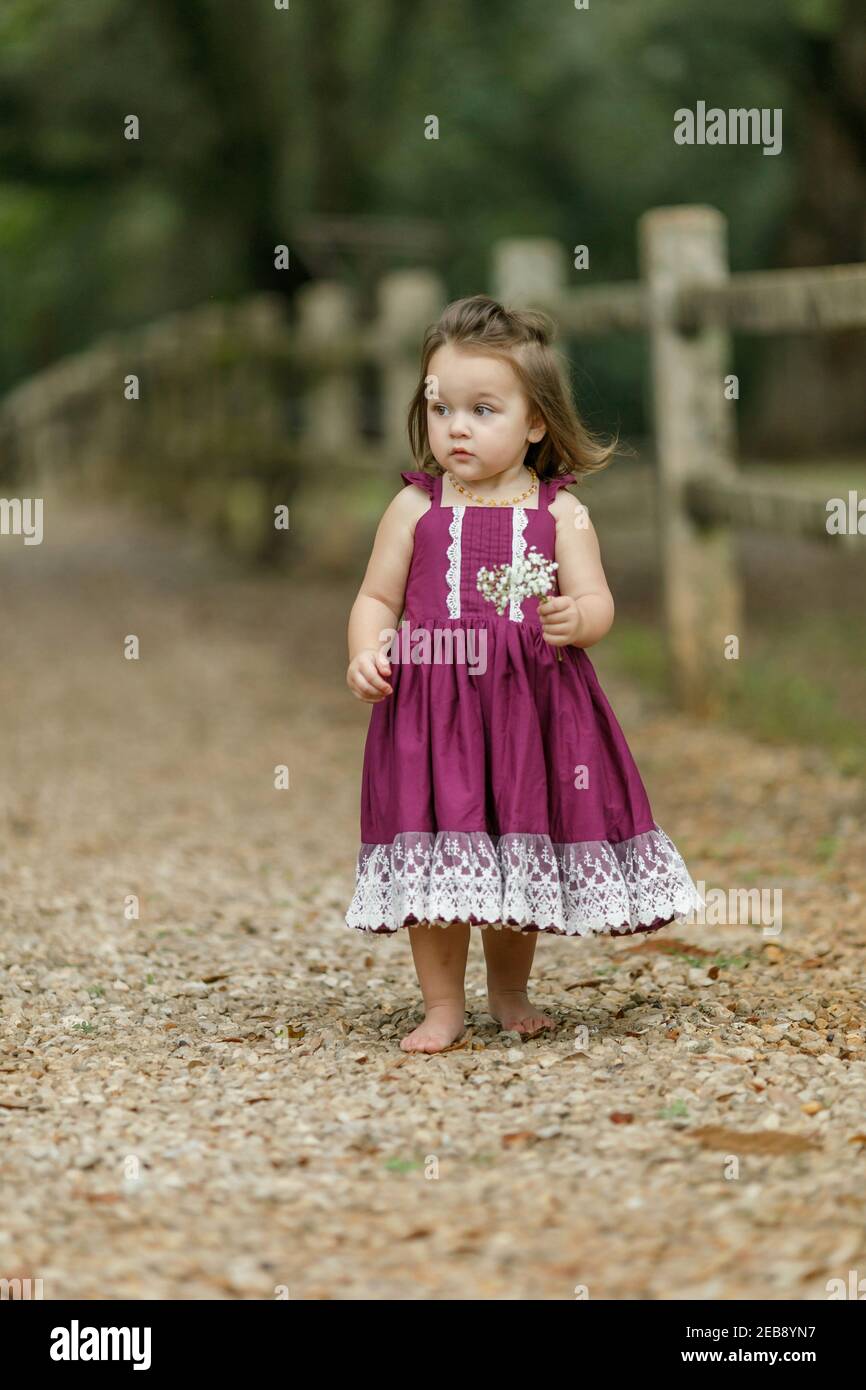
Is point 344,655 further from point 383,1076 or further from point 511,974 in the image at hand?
point 383,1076

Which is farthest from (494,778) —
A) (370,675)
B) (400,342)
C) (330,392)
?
(330,392)

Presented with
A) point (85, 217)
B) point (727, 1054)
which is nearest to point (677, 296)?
point (727, 1054)

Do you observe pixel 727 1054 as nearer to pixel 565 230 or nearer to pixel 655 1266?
pixel 655 1266

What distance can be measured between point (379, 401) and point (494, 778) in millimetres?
7872

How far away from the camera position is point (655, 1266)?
222 cm

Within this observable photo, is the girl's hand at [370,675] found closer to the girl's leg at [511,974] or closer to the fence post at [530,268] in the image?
the girl's leg at [511,974]

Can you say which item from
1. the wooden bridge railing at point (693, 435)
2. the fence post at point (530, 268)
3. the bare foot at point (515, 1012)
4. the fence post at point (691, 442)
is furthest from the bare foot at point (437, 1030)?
the fence post at point (530, 268)

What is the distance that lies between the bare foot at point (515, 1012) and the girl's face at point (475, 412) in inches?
37.2

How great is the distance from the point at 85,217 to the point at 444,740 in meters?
14.4

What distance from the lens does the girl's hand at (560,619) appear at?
116 inches

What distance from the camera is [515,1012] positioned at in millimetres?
3234

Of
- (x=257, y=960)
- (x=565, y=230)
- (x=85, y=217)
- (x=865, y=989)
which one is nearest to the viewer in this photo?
(x=865, y=989)

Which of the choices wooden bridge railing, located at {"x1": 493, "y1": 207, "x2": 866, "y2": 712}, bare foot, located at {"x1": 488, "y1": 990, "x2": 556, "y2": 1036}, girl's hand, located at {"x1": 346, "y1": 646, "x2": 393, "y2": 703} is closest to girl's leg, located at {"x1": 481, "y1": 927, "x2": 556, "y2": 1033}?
bare foot, located at {"x1": 488, "y1": 990, "x2": 556, "y2": 1036}

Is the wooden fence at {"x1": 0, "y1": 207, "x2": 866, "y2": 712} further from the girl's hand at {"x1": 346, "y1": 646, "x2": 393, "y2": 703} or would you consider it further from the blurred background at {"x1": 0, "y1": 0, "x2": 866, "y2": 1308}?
the girl's hand at {"x1": 346, "y1": 646, "x2": 393, "y2": 703}
